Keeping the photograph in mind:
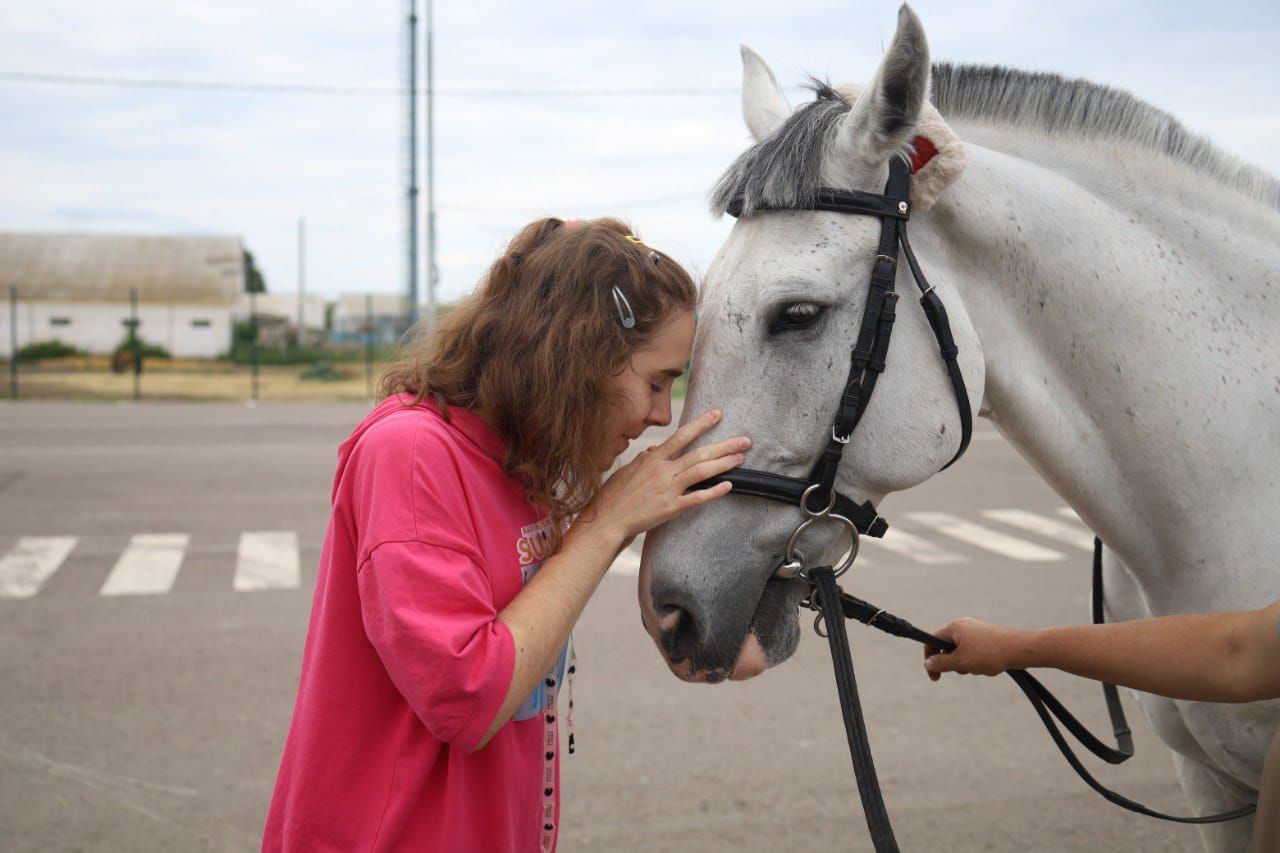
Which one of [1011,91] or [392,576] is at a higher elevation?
[1011,91]

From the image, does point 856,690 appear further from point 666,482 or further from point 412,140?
point 412,140

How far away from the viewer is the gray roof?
123 ft

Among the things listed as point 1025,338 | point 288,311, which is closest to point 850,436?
point 1025,338

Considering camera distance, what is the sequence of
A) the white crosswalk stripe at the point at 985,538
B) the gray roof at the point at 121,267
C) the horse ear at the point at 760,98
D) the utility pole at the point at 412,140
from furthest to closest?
the gray roof at the point at 121,267
the utility pole at the point at 412,140
the white crosswalk stripe at the point at 985,538
the horse ear at the point at 760,98

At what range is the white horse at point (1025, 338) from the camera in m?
1.93

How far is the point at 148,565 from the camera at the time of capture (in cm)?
718

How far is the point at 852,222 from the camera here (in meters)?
1.96

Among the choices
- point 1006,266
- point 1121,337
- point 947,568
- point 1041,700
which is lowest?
point 947,568

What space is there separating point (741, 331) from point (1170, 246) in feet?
3.15

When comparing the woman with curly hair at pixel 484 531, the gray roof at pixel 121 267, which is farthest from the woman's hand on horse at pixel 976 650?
the gray roof at pixel 121 267

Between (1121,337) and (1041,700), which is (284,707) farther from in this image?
(1121,337)

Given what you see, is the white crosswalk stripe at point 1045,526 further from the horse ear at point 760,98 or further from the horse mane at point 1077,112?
the horse ear at point 760,98

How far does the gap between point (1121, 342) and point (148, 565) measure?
6.84m

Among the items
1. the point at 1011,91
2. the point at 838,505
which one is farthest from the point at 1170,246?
the point at 838,505
